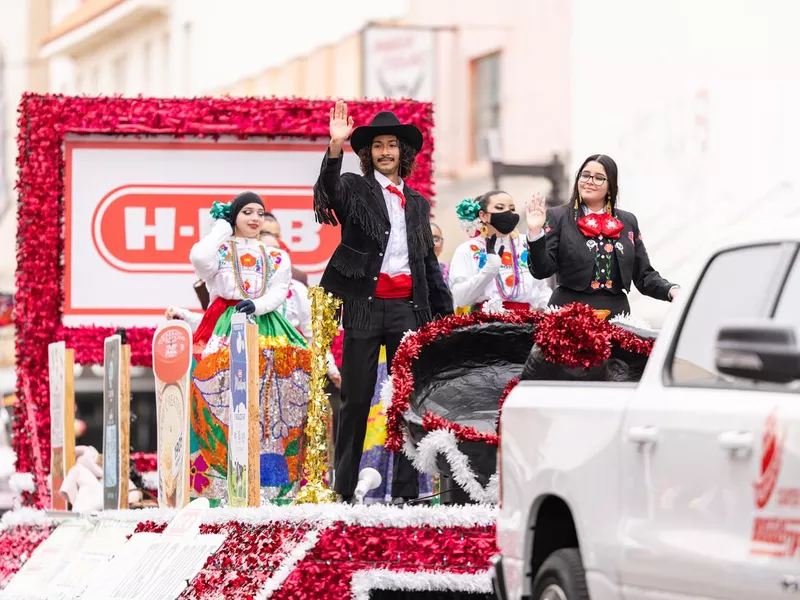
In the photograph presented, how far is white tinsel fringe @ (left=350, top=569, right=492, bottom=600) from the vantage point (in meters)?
8.56

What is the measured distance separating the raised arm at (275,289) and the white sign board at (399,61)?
16262mm

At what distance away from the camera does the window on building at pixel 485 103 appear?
27.0m

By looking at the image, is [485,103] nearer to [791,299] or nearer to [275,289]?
[275,289]

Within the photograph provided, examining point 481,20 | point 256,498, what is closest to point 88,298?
point 256,498

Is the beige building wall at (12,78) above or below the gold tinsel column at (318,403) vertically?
above

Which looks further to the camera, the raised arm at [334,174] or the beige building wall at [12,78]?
the beige building wall at [12,78]

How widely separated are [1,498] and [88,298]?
7111 mm

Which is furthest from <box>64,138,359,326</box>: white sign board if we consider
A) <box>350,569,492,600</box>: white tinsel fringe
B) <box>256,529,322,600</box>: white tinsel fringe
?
<box>350,569,492,600</box>: white tinsel fringe

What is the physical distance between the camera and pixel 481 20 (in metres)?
27.3

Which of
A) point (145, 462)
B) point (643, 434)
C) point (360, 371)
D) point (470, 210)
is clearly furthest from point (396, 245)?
point (145, 462)

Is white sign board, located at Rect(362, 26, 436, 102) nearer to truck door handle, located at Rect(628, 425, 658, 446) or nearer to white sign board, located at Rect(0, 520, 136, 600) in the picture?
white sign board, located at Rect(0, 520, 136, 600)

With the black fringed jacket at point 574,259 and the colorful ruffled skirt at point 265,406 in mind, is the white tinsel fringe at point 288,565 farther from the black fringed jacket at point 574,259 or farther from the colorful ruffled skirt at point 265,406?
the colorful ruffled skirt at point 265,406

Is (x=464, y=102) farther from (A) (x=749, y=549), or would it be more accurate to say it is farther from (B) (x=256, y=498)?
(A) (x=749, y=549)

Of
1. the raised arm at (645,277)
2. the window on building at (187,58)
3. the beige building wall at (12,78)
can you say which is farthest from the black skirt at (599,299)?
the beige building wall at (12,78)
